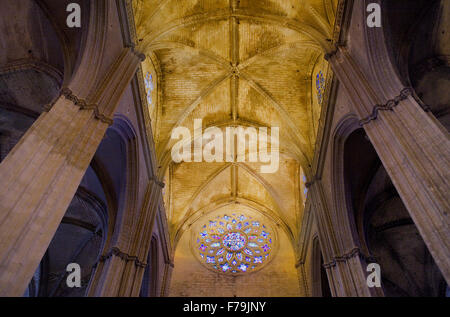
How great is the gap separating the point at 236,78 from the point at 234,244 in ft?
22.5

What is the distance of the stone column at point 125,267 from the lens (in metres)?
8.23

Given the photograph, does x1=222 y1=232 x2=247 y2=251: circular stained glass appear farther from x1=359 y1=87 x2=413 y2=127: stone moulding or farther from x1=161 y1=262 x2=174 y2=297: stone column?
x1=359 y1=87 x2=413 y2=127: stone moulding

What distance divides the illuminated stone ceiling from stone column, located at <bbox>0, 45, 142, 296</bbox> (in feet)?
13.9

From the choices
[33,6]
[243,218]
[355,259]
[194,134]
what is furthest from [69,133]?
[243,218]

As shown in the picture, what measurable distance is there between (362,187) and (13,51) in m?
10.3

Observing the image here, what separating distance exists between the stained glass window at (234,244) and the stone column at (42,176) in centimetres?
943

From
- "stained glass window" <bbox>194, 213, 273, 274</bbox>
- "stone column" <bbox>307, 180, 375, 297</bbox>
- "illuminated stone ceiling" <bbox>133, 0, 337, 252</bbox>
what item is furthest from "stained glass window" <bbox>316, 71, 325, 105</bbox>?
"stained glass window" <bbox>194, 213, 273, 274</bbox>

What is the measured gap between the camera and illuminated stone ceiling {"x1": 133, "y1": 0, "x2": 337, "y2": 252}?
36.5 ft

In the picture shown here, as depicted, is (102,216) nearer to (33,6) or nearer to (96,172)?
(96,172)

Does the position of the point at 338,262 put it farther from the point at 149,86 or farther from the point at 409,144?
the point at 149,86

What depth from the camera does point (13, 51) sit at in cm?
920

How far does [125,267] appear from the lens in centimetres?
871
